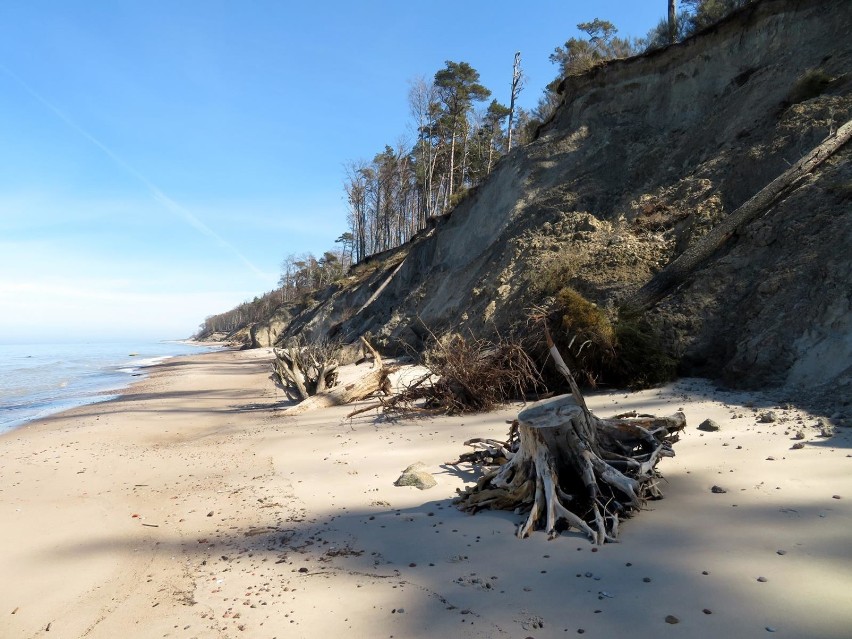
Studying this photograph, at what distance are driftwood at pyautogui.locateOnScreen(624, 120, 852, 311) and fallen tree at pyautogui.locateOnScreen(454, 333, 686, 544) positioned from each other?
203 inches

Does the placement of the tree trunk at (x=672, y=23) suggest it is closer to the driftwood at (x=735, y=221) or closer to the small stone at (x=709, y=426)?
the driftwood at (x=735, y=221)

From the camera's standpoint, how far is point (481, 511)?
4160 millimetres

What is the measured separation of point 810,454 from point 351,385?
808cm

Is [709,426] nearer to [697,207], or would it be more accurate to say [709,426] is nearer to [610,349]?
[610,349]

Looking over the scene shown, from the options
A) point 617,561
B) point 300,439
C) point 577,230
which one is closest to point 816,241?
point 577,230

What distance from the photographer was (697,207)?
1092 centimetres

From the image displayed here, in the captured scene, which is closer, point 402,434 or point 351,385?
point 402,434

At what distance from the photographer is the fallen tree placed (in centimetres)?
368

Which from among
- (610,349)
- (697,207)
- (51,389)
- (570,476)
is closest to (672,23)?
(697,207)

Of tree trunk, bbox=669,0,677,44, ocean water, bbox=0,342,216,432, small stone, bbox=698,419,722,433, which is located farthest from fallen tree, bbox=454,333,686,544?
tree trunk, bbox=669,0,677,44

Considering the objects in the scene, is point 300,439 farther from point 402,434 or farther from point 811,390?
point 811,390

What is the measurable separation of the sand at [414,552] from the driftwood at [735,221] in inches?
118

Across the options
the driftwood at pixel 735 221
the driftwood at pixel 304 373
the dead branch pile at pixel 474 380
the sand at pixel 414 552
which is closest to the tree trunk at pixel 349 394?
the driftwood at pixel 304 373

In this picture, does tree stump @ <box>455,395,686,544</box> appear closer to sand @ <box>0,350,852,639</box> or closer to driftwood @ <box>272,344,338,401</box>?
Result: sand @ <box>0,350,852,639</box>
